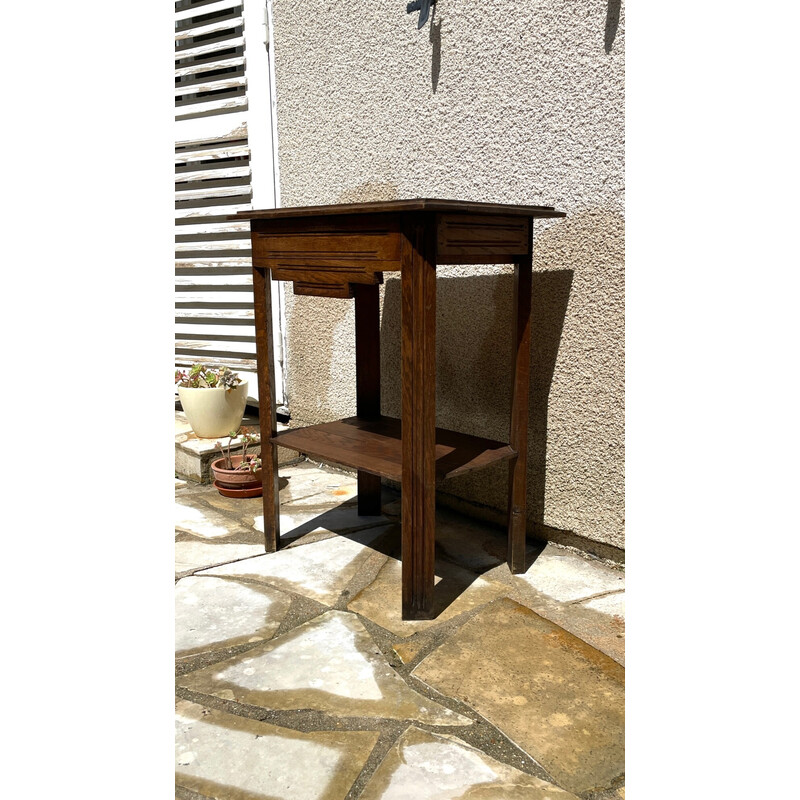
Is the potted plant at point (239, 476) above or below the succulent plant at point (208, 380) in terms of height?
below

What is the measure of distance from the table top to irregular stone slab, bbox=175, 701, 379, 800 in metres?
1.36

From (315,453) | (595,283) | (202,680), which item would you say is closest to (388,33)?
(595,283)

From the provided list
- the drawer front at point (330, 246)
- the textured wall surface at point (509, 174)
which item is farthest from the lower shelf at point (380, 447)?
the drawer front at point (330, 246)

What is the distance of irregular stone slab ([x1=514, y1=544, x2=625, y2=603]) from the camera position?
2.54 m

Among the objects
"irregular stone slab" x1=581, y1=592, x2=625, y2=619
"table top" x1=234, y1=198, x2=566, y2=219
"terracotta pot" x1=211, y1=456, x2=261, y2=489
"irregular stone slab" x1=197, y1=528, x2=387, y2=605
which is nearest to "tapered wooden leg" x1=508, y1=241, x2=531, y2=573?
"table top" x1=234, y1=198, x2=566, y2=219

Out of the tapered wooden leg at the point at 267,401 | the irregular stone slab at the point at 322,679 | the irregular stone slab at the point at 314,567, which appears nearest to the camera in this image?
the irregular stone slab at the point at 322,679

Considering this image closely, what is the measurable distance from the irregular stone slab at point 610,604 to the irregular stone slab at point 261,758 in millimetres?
953

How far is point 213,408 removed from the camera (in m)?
3.94

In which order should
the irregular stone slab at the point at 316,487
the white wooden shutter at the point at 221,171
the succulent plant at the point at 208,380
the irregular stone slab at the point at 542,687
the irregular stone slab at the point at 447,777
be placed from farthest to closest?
1. the white wooden shutter at the point at 221,171
2. the succulent plant at the point at 208,380
3. the irregular stone slab at the point at 316,487
4. the irregular stone slab at the point at 542,687
5. the irregular stone slab at the point at 447,777

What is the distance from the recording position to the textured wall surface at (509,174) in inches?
100

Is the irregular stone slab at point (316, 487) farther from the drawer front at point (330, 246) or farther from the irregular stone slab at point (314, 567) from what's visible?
the drawer front at point (330, 246)

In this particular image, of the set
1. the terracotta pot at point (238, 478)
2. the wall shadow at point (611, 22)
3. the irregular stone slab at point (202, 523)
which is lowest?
the irregular stone slab at point (202, 523)

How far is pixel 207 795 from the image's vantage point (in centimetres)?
158

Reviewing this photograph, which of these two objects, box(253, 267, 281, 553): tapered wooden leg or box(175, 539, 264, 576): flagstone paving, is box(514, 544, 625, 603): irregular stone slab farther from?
box(175, 539, 264, 576): flagstone paving
